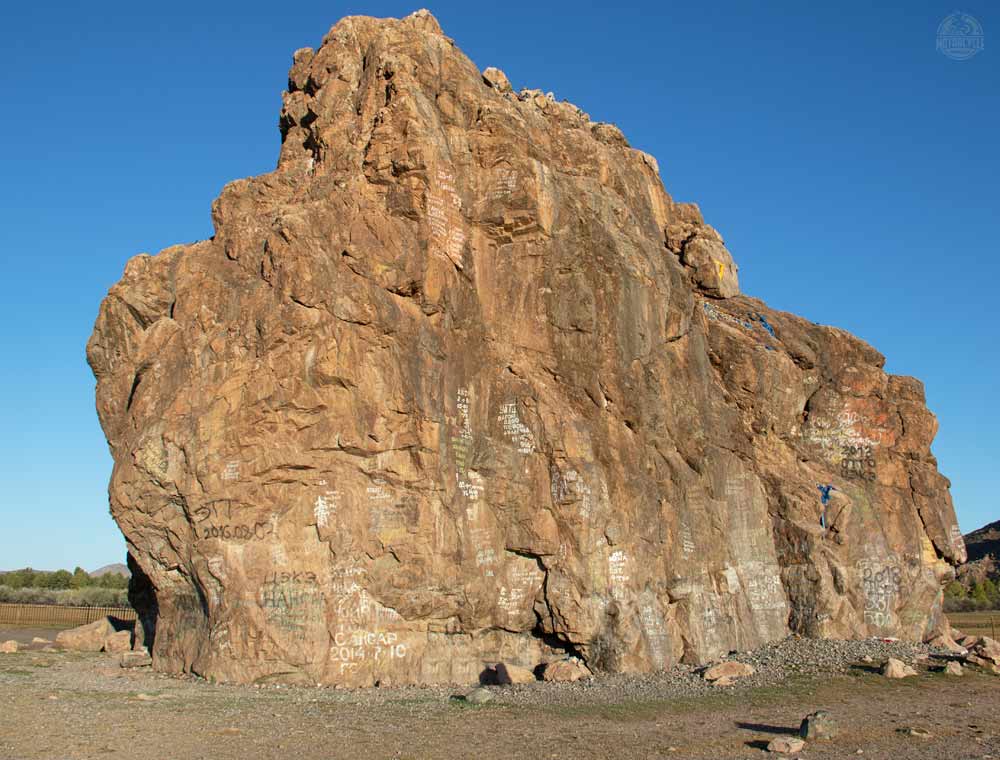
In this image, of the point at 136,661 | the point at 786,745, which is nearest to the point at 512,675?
the point at 786,745

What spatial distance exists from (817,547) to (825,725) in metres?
12.6

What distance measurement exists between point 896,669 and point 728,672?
13.3 feet

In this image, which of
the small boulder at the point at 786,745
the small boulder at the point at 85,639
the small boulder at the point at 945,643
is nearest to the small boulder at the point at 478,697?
the small boulder at the point at 786,745

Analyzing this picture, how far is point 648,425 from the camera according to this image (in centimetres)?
2691

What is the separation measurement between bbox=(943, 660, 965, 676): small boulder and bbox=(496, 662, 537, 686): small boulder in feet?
33.5

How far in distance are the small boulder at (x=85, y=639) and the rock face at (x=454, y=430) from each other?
2892mm

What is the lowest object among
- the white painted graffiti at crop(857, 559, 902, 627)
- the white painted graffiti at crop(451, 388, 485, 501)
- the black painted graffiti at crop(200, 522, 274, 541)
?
the white painted graffiti at crop(857, 559, 902, 627)

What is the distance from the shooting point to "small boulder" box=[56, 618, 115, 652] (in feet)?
96.2

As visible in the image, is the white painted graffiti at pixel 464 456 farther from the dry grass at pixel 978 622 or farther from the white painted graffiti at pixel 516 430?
the dry grass at pixel 978 622

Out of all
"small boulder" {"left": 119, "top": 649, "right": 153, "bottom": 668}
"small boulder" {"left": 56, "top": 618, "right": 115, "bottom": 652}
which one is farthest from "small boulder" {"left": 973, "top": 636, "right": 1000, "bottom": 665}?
"small boulder" {"left": 56, "top": 618, "right": 115, "bottom": 652}

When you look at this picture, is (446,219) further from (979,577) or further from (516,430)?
(979,577)

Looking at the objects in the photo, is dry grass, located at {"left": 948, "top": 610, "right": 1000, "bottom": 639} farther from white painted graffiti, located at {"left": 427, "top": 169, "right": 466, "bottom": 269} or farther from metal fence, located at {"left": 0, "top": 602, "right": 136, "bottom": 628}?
metal fence, located at {"left": 0, "top": 602, "right": 136, "bottom": 628}

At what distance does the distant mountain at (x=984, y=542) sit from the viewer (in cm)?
8150

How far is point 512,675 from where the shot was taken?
22.3 metres
